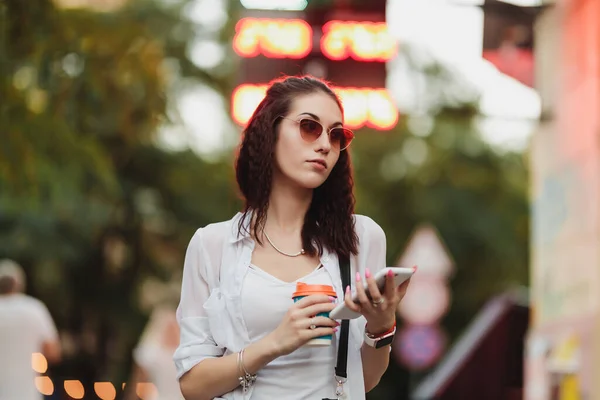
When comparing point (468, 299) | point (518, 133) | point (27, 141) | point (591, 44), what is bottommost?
point (468, 299)

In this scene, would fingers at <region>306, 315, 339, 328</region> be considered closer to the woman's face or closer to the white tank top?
the white tank top

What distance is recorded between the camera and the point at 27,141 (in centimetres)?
912

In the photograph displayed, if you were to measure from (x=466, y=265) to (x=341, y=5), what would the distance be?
604 inches

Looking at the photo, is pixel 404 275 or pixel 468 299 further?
pixel 468 299

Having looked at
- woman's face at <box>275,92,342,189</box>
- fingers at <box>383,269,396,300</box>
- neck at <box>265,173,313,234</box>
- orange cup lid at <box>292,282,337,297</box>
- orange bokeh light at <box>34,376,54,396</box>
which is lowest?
orange bokeh light at <box>34,376,54,396</box>

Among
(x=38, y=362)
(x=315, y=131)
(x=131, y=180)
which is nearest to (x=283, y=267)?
(x=315, y=131)

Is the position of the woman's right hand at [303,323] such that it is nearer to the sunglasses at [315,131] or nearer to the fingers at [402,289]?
the fingers at [402,289]

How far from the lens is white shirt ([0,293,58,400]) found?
35.5 feet

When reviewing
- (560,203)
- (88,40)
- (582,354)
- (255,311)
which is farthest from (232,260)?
(560,203)

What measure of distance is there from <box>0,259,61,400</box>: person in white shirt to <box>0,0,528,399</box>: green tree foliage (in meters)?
0.86

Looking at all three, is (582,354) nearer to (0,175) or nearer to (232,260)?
(0,175)

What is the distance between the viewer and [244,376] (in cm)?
361

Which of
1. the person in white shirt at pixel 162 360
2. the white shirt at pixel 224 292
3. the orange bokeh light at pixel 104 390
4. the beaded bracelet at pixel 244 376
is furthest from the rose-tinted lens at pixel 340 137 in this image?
the orange bokeh light at pixel 104 390

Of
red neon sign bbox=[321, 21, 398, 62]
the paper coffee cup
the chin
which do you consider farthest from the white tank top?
red neon sign bbox=[321, 21, 398, 62]
